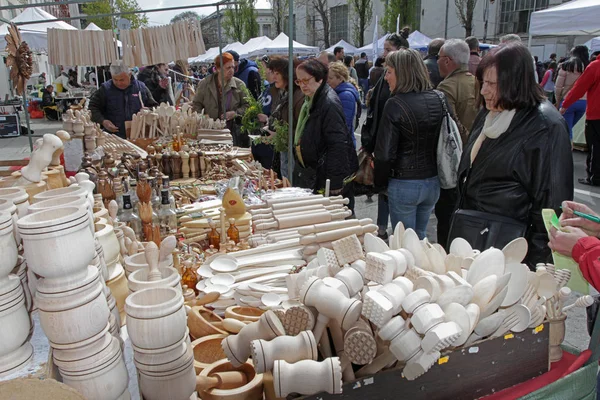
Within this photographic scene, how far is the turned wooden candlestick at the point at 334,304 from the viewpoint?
1052mm

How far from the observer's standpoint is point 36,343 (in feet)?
3.03

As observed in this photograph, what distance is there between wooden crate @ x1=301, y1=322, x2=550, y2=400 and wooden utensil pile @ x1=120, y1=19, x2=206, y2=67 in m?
4.35

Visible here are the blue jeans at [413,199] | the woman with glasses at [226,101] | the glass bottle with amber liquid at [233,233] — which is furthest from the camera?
the woman with glasses at [226,101]

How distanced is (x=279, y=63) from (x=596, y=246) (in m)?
3.50

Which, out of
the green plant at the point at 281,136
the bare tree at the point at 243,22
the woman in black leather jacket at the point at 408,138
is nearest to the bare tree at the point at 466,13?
the bare tree at the point at 243,22

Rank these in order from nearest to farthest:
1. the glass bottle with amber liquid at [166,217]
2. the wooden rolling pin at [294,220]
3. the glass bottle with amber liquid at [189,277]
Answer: the glass bottle with amber liquid at [189,277] < the wooden rolling pin at [294,220] < the glass bottle with amber liquid at [166,217]

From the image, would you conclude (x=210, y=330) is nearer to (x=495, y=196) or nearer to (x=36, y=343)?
(x=36, y=343)

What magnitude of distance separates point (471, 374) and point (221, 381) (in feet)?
2.11

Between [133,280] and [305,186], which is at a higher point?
[133,280]

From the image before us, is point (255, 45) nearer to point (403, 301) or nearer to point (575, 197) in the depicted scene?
point (575, 197)

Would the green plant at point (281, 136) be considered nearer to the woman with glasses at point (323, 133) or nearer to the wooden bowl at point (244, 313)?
the woman with glasses at point (323, 133)

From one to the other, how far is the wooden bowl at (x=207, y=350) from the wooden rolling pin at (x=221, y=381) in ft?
0.46

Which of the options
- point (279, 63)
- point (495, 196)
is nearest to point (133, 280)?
point (495, 196)

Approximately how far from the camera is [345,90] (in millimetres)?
4254
